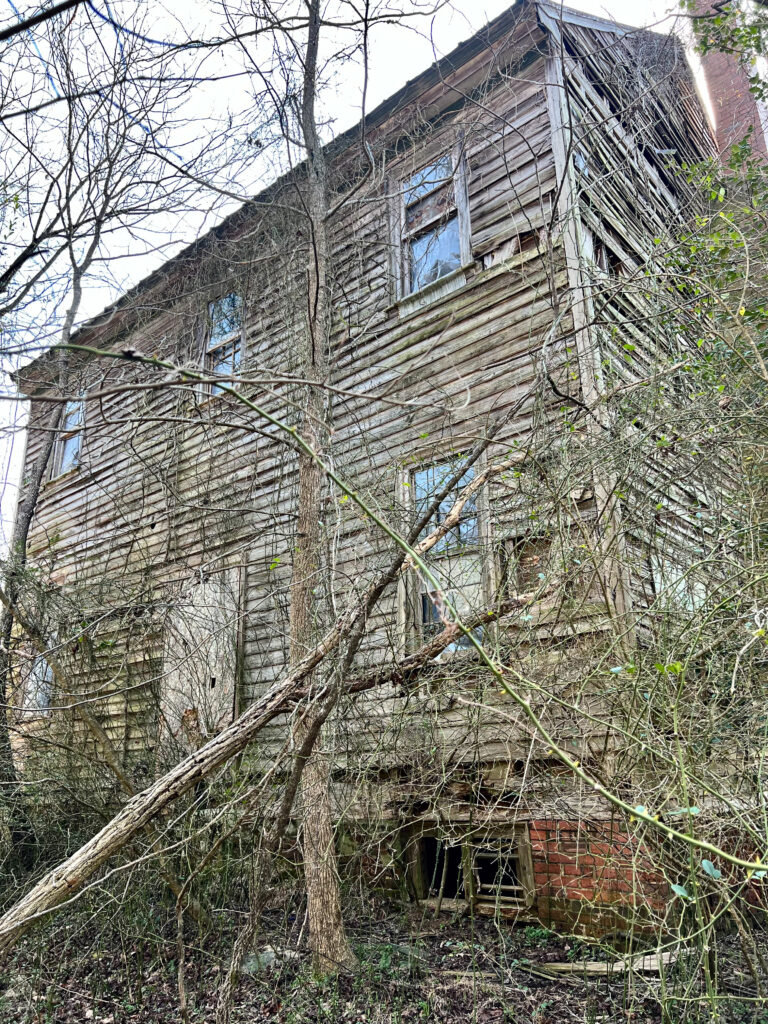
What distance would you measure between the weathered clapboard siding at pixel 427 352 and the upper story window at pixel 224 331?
0.19 meters

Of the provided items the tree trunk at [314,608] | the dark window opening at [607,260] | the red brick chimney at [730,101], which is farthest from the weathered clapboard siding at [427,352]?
the red brick chimney at [730,101]

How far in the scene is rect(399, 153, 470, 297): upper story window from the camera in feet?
24.2

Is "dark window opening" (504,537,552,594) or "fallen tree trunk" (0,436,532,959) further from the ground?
"dark window opening" (504,537,552,594)

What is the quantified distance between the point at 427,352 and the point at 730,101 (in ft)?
38.5

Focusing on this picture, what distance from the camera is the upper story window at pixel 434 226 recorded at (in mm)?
7363

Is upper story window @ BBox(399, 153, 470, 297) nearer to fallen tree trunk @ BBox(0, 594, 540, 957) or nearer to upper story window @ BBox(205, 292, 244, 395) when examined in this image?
upper story window @ BBox(205, 292, 244, 395)

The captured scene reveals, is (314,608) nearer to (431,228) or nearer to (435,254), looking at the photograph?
(435,254)

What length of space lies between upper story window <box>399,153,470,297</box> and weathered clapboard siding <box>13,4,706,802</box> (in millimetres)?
156

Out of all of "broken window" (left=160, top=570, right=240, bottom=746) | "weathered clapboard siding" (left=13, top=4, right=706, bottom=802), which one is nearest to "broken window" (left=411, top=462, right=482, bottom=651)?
"weathered clapboard siding" (left=13, top=4, right=706, bottom=802)

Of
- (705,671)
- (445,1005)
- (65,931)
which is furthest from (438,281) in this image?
(65,931)

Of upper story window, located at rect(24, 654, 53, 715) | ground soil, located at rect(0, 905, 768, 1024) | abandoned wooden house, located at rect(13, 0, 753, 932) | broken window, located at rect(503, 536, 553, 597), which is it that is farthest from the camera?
upper story window, located at rect(24, 654, 53, 715)

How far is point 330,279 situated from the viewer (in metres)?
7.93

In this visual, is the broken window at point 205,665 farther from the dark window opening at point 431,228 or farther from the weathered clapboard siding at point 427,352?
the dark window opening at point 431,228

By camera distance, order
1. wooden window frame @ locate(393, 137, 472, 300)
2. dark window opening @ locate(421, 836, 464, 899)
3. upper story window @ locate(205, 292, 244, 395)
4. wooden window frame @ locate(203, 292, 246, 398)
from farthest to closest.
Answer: upper story window @ locate(205, 292, 244, 395)
wooden window frame @ locate(203, 292, 246, 398)
wooden window frame @ locate(393, 137, 472, 300)
dark window opening @ locate(421, 836, 464, 899)
